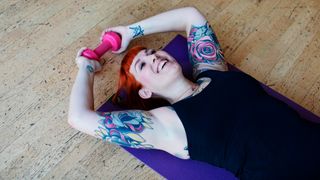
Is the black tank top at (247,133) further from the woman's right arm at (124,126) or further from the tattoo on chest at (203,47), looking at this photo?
the tattoo on chest at (203,47)

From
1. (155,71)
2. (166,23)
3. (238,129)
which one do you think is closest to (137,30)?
(166,23)

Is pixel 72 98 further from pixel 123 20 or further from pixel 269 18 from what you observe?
pixel 269 18

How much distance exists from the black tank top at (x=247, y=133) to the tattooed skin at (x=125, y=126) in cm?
12

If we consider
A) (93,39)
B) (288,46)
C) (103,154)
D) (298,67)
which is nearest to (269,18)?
(288,46)

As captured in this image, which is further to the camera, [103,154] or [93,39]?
[93,39]

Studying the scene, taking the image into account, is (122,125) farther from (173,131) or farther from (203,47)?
(203,47)

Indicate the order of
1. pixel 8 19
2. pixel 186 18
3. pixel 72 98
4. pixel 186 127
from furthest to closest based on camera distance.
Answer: pixel 8 19 < pixel 186 18 < pixel 72 98 < pixel 186 127

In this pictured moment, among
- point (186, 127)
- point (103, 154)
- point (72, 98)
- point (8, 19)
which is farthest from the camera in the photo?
point (8, 19)

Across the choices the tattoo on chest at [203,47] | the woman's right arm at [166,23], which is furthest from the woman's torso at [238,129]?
the woman's right arm at [166,23]

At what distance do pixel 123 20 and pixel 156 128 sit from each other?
0.77 metres

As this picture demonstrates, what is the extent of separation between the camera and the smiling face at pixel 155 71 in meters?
1.21

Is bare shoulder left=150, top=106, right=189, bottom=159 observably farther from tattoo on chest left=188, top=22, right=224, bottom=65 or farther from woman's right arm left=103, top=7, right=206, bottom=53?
woman's right arm left=103, top=7, right=206, bottom=53

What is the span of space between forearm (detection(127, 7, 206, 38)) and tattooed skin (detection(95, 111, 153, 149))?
46cm

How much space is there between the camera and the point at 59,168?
4.31ft
